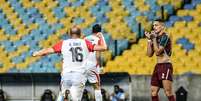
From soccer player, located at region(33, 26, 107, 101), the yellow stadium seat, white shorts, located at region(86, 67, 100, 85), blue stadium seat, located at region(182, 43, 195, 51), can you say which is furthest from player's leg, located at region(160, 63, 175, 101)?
the yellow stadium seat

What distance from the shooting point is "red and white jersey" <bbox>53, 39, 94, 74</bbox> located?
9805mm

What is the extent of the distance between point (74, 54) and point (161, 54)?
5.03 ft

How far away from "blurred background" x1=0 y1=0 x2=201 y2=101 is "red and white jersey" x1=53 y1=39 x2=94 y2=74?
638 cm

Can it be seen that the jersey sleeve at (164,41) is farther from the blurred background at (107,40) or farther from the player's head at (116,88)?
the player's head at (116,88)

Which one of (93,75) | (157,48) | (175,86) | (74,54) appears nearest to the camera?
(74,54)

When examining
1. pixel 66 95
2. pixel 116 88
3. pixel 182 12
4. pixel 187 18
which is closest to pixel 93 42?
pixel 66 95

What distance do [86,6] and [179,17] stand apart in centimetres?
382

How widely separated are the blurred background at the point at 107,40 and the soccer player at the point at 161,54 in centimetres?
550

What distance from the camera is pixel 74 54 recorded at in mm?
9805

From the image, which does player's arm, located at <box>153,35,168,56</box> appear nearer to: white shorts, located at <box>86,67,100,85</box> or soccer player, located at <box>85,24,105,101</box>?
soccer player, located at <box>85,24,105,101</box>

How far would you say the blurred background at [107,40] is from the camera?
16781mm

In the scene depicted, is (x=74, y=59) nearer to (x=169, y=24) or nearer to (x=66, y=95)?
(x=66, y=95)

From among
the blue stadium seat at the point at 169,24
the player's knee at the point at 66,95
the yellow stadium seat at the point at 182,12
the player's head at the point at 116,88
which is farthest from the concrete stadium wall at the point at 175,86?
the player's knee at the point at 66,95

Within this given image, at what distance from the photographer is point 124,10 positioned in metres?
20.7
